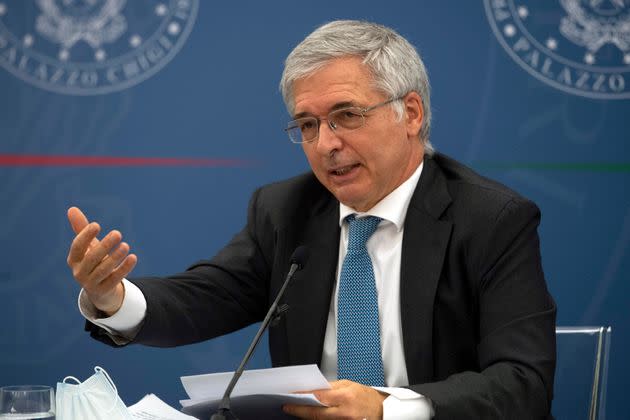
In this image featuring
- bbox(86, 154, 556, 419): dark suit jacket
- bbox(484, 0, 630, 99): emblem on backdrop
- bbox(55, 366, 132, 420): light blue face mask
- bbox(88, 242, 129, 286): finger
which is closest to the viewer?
bbox(55, 366, 132, 420): light blue face mask

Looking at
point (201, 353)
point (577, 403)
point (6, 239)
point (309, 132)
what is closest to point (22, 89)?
point (6, 239)

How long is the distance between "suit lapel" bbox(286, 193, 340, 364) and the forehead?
0.33m

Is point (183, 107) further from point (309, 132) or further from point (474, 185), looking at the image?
point (474, 185)

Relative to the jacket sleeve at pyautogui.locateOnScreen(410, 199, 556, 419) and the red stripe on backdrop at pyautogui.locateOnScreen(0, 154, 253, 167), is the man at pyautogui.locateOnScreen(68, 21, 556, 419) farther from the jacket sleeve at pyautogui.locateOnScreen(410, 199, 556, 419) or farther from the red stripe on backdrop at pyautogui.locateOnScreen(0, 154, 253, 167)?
the red stripe on backdrop at pyautogui.locateOnScreen(0, 154, 253, 167)

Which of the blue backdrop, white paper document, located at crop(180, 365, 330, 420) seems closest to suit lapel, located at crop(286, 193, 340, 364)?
white paper document, located at crop(180, 365, 330, 420)

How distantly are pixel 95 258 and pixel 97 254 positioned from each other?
0.04 ft

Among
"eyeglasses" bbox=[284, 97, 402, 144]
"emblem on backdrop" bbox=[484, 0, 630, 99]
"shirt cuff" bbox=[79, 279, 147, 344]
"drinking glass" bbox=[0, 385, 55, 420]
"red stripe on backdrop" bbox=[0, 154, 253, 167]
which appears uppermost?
"emblem on backdrop" bbox=[484, 0, 630, 99]

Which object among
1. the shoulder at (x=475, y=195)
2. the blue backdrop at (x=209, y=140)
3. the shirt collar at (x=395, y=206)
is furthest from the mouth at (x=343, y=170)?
the blue backdrop at (x=209, y=140)

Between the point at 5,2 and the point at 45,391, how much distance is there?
2079mm

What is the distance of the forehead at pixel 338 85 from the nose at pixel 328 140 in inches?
1.7

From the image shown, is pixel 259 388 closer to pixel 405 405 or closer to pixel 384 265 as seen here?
pixel 405 405

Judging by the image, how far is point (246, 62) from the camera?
3.40 meters

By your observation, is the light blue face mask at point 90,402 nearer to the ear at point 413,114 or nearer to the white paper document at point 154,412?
the white paper document at point 154,412

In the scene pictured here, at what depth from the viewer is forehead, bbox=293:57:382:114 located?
2.29m
